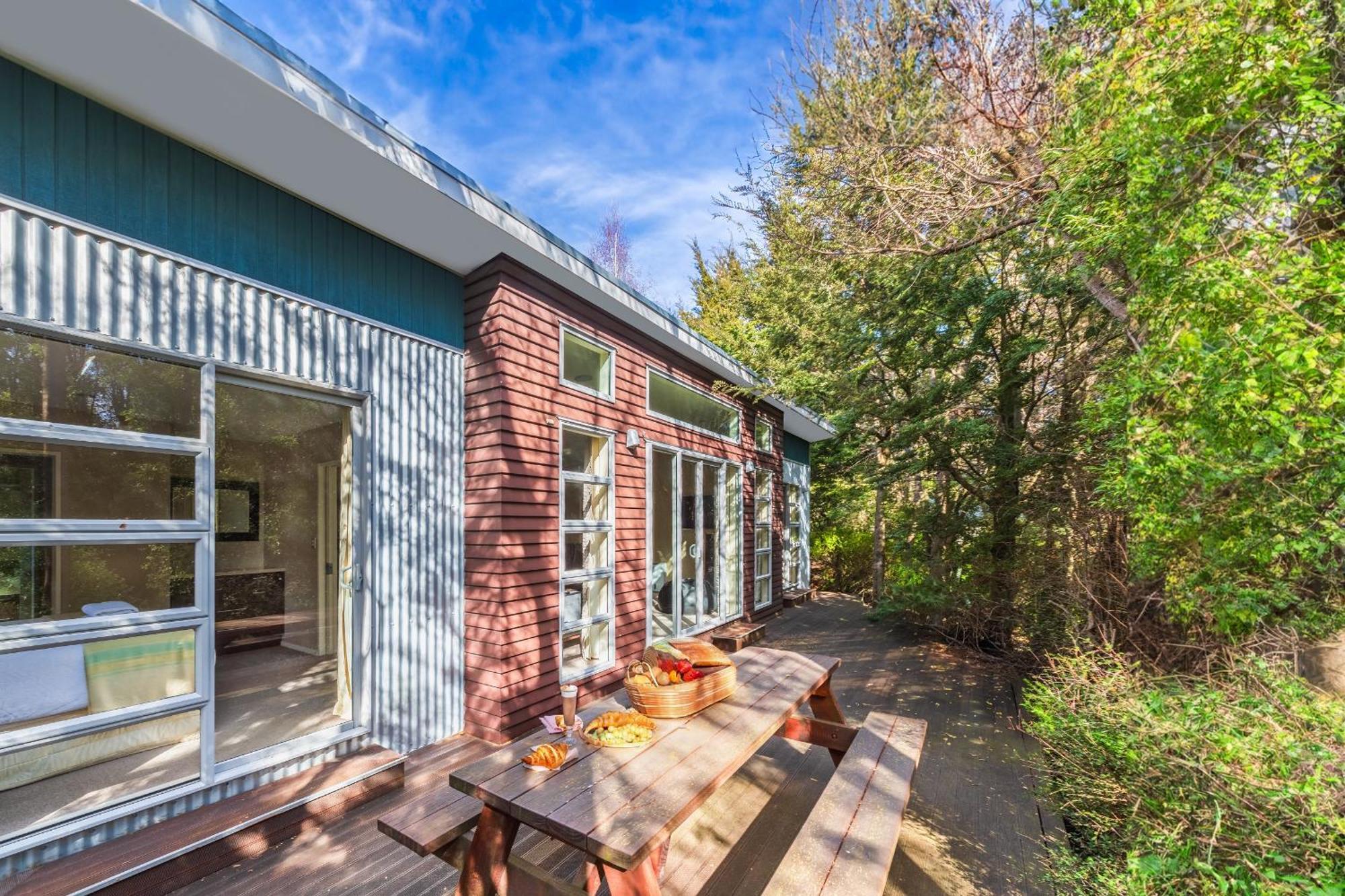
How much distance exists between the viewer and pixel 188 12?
201 cm

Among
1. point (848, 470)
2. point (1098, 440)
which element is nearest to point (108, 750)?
point (1098, 440)

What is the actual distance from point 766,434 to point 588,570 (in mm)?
4725

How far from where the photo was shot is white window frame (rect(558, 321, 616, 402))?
4297 mm

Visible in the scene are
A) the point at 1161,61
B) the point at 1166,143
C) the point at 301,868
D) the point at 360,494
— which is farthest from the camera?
the point at 360,494

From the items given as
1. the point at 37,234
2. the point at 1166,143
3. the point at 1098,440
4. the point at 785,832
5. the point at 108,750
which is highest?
the point at 1166,143

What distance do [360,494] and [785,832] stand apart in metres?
2.88

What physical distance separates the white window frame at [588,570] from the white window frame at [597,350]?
0.91 feet

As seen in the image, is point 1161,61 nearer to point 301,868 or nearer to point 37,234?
point 37,234

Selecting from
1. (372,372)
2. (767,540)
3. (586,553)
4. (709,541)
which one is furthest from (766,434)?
(372,372)

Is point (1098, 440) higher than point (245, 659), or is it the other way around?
point (1098, 440)

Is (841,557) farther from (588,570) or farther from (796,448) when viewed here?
(588,570)

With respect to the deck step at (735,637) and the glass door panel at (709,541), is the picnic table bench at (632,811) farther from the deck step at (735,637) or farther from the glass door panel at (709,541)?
the glass door panel at (709,541)

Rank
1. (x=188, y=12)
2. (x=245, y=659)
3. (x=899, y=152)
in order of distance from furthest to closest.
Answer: (x=245, y=659), (x=899, y=152), (x=188, y=12)

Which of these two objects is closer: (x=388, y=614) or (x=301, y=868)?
(x=301, y=868)
